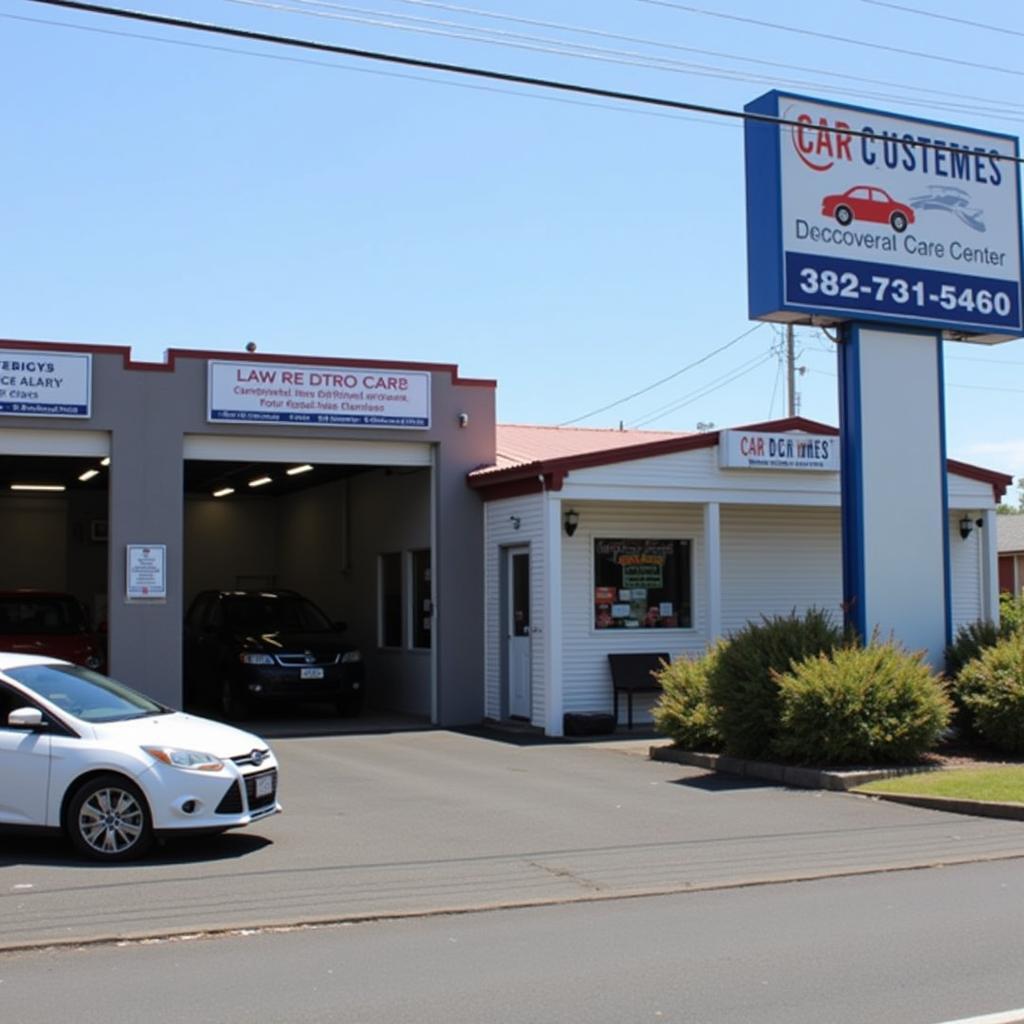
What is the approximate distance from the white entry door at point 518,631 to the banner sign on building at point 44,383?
613 cm

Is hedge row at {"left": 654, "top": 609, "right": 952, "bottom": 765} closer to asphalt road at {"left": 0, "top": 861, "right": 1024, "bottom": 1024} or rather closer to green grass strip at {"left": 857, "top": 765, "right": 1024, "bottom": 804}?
green grass strip at {"left": 857, "top": 765, "right": 1024, "bottom": 804}

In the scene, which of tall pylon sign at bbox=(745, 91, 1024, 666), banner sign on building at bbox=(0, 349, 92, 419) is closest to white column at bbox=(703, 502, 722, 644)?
tall pylon sign at bbox=(745, 91, 1024, 666)

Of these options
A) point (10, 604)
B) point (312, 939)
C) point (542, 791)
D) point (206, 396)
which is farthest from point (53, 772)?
point (10, 604)

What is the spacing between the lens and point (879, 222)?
54.2 ft

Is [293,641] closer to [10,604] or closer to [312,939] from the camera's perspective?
[10,604]

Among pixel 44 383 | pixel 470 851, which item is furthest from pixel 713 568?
pixel 470 851

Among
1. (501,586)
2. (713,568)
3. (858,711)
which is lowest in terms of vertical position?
(858,711)

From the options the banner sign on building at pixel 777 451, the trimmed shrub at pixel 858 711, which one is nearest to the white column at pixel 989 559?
the banner sign on building at pixel 777 451

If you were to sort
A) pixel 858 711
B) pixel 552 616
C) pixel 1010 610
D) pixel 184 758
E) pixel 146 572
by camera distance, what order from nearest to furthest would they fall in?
1. pixel 184 758
2. pixel 858 711
3. pixel 552 616
4. pixel 146 572
5. pixel 1010 610

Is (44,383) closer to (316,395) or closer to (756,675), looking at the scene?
(316,395)

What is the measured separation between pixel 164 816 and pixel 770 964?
15.2 ft

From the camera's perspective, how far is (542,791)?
1345 centimetres

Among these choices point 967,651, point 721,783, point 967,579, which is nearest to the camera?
point 721,783

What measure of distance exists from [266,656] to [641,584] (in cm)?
553
